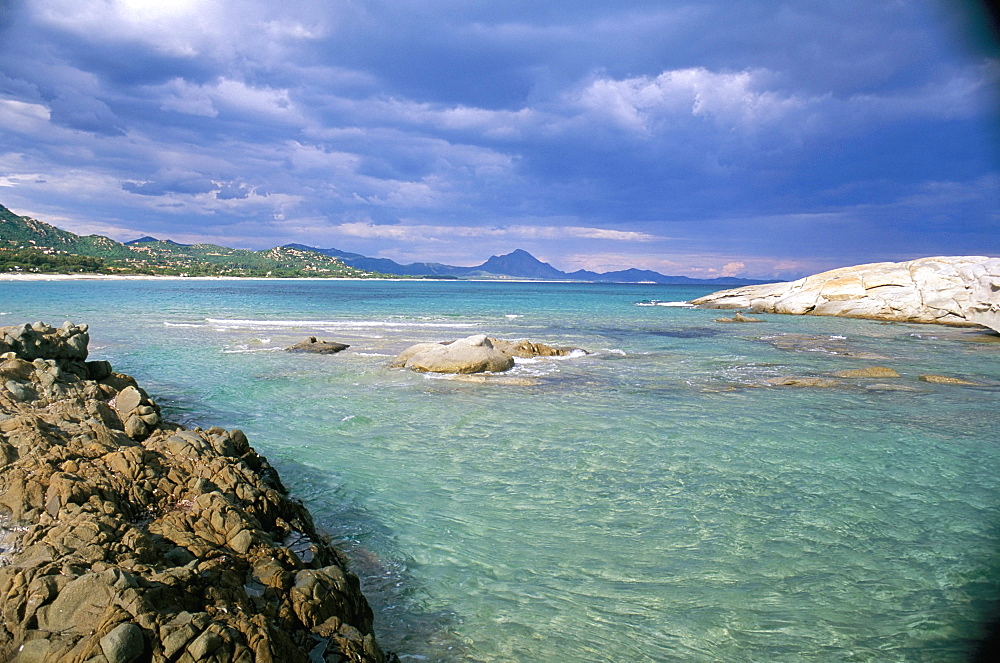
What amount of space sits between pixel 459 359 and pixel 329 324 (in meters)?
20.5

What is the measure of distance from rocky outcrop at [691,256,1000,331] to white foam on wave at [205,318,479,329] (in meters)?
32.9

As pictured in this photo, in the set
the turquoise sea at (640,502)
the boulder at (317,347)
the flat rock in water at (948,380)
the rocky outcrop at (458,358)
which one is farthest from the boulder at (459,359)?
the flat rock in water at (948,380)

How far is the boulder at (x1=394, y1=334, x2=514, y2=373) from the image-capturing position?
750 inches

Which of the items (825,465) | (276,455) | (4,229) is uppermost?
(4,229)

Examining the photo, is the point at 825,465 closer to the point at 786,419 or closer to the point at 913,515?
the point at 913,515

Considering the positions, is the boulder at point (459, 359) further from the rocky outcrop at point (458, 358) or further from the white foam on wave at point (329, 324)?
the white foam on wave at point (329, 324)

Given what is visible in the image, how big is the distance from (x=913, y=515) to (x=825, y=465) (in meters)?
2.01

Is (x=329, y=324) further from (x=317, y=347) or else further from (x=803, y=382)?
(x=803, y=382)

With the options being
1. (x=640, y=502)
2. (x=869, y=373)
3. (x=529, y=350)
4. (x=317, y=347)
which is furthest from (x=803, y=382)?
(x=317, y=347)

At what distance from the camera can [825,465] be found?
988 centimetres

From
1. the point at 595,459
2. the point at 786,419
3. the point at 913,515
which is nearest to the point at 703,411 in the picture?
the point at 786,419

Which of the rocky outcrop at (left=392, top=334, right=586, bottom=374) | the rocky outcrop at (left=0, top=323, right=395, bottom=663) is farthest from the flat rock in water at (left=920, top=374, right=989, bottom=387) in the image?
the rocky outcrop at (left=0, top=323, right=395, bottom=663)

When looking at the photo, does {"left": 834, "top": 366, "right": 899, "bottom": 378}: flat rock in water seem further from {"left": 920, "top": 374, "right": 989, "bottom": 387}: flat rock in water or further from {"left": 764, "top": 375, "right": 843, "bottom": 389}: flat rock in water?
{"left": 764, "top": 375, "right": 843, "bottom": 389}: flat rock in water

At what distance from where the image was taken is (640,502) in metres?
8.20
